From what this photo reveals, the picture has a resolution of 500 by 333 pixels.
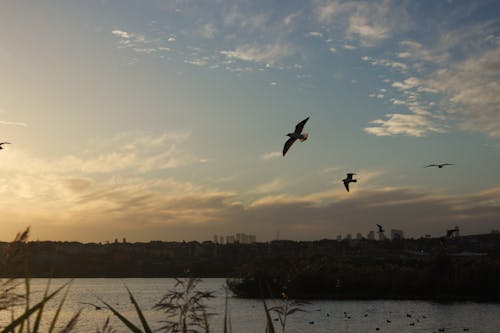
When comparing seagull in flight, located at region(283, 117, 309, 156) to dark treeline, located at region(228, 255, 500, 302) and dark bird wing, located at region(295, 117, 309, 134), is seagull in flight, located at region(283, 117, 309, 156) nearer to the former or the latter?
dark bird wing, located at region(295, 117, 309, 134)

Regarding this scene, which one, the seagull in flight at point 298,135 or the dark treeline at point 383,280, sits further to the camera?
the dark treeline at point 383,280

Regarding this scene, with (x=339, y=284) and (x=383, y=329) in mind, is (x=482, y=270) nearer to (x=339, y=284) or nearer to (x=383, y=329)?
(x=339, y=284)

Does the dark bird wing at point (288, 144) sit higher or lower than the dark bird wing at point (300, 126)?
lower

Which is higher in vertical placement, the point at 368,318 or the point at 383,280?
the point at 383,280

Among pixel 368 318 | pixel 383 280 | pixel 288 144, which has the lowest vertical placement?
pixel 368 318

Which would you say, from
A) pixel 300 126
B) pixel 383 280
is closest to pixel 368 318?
pixel 383 280

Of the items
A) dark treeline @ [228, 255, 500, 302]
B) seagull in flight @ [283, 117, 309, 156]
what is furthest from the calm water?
seagull in flight @ [283, 117, 309, 156]

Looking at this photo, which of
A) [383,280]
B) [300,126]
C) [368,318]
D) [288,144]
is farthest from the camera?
[383,280]

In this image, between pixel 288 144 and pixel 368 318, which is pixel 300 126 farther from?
pixel 368 318

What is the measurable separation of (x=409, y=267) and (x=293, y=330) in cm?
4701

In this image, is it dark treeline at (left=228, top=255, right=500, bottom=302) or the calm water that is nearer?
the calm water

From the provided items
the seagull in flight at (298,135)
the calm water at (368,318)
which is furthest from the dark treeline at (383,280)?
the seagull in flight at (298,135)

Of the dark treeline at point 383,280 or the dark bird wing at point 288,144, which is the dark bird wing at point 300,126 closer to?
the dark bird wing at point 288,144

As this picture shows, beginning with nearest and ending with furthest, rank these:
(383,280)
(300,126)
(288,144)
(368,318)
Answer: (288,144) < (300,126) < (368,318) < (383,280)
